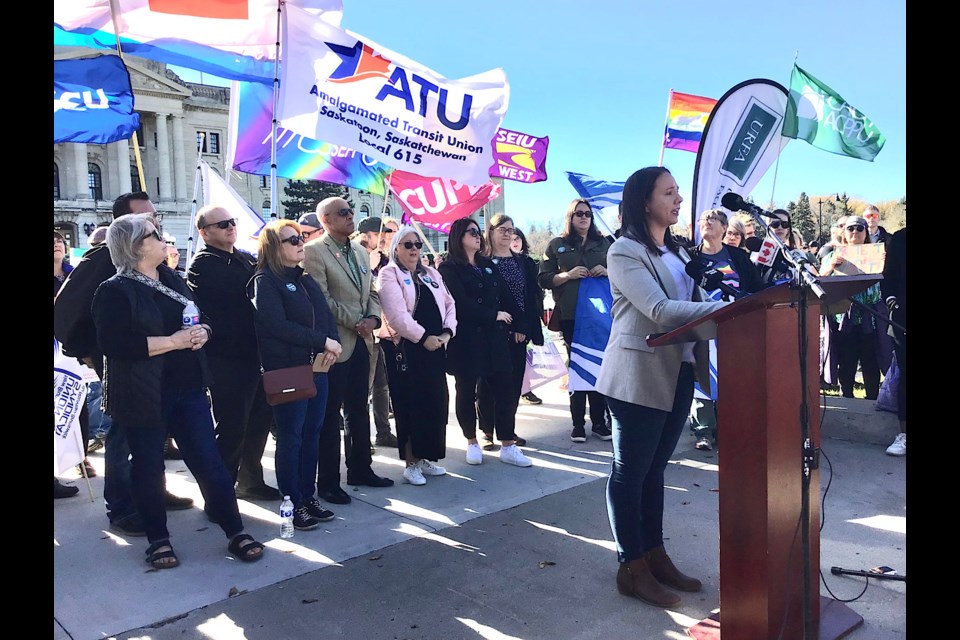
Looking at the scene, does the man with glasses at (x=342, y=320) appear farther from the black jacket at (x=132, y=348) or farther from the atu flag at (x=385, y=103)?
the black jacket at (x=132, y=348)

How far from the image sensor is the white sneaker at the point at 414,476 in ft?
17.7

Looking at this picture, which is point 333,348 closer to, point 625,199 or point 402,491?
point 402,491

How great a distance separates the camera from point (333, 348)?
4.57 m

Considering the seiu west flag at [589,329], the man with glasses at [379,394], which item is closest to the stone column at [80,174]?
the man with glasses at [379,394]

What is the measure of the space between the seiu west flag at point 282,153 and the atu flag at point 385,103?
4.64 feet

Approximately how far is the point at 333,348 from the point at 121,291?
4.30ft

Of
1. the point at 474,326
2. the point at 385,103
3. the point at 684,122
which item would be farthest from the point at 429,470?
the point at 684,122

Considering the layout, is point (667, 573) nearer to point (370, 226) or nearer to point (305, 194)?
point (370, 226)

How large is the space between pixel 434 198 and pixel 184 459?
5.21 metres

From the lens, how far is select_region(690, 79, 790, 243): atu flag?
19.3 ft

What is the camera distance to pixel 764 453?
265cm

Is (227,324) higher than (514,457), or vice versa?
(227,324)
